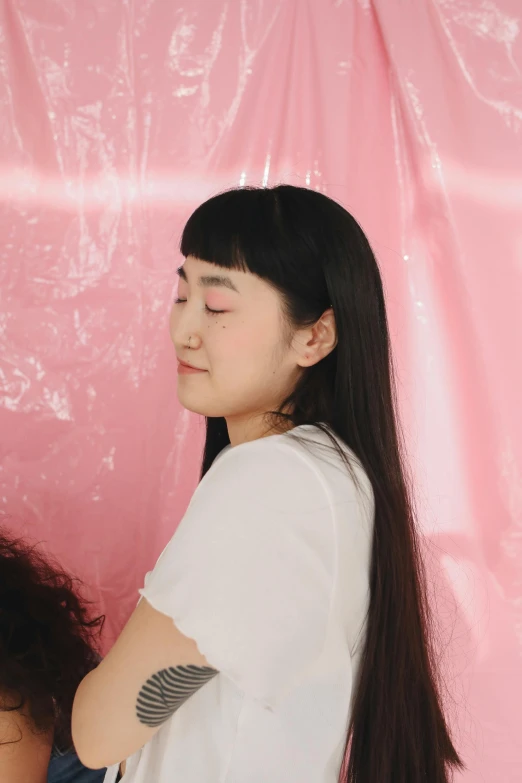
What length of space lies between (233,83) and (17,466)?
90 cm

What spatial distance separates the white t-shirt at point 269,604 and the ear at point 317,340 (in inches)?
4.8

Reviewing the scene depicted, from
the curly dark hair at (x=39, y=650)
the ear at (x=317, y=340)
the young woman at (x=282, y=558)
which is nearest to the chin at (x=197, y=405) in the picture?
the young woman at (x=282, y=558)

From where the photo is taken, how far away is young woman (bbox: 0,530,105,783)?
1.01 m

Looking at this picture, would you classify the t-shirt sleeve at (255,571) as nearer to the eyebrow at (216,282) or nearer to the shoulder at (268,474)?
the shoulder at (268,474)

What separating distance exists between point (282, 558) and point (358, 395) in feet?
0.86

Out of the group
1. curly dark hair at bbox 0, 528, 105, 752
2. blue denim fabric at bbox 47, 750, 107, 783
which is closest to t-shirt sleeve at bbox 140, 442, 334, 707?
curly dark hair at bbox 0, 528, 105, 752

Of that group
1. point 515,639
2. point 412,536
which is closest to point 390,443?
point 412,536

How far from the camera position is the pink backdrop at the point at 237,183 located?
1590 mm

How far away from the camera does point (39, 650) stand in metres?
1.06

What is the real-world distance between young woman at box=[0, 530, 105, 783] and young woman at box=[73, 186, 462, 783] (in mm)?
108

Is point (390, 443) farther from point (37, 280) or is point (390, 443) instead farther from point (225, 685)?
point (37, 280)

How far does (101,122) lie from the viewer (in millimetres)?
1606

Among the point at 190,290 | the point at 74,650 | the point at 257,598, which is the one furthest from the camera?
the point at 74,650

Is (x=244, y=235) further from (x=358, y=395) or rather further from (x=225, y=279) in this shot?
(x=358, y=395)
